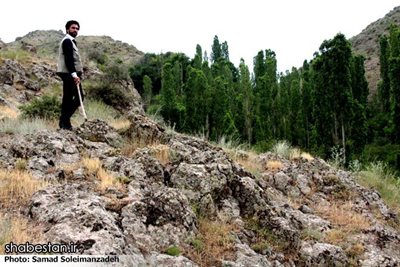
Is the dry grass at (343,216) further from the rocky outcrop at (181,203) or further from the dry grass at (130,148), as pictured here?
the dry grass at (130,148)

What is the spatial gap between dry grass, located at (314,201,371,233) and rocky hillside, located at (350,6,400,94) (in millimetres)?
63829

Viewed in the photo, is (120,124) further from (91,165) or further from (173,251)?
(173,251)

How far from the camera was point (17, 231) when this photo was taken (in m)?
4.82

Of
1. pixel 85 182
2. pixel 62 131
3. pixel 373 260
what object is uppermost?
pixel 62 131

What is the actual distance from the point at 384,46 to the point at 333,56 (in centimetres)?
2087

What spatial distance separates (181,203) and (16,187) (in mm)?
2055

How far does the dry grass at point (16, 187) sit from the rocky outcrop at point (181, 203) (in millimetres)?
203

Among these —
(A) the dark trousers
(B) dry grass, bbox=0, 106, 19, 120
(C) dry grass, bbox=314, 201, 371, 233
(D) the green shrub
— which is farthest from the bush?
(D) the green shrub

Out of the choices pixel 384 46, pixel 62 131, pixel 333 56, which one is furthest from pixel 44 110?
pixel 384 46

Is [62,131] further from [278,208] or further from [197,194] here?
[278,208]

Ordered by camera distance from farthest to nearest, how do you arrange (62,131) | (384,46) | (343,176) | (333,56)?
(384,46), (333,56), (343,176), (62,131)

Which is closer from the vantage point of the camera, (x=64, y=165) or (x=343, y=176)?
(x=64, y=165)

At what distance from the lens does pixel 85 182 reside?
21.9 feet

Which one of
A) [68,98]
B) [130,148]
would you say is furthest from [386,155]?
[68,98]
